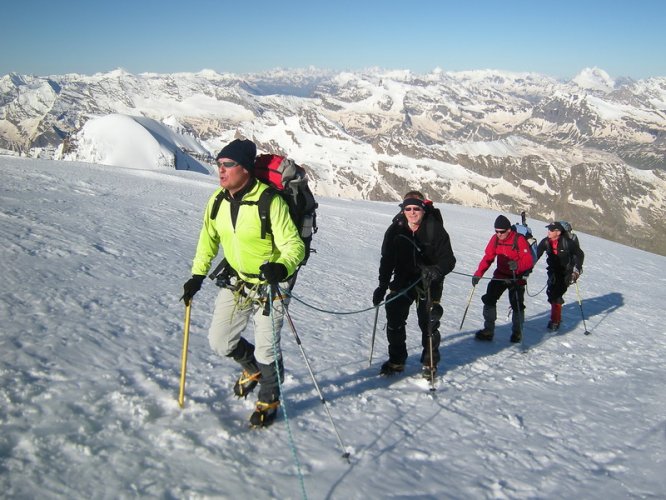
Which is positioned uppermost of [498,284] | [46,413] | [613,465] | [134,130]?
[134,130]

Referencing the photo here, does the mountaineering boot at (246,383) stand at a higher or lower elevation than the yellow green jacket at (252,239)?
lower

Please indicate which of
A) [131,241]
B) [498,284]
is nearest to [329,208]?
[131,241]

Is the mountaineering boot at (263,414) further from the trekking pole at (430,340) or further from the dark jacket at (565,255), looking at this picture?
the dark jacket at (565,255)

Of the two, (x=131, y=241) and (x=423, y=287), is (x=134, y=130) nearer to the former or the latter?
(x=131, y=241)

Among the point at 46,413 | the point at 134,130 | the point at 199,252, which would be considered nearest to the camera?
the point at 46,413

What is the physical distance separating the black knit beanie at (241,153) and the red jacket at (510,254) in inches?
263

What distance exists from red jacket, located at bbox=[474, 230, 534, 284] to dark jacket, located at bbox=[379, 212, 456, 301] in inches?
130

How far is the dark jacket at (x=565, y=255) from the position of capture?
11633 mm

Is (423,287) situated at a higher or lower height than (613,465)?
higher

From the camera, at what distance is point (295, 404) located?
6.09 meters

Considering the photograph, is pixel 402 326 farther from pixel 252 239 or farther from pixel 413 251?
pixel 252 239

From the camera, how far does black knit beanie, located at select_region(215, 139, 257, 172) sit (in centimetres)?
493

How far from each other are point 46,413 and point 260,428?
2.23 m

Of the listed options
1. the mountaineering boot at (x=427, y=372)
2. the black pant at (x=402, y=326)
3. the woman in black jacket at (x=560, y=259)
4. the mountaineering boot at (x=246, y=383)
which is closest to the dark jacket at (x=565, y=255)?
the woman in black jacket at (x=560, y=259)
